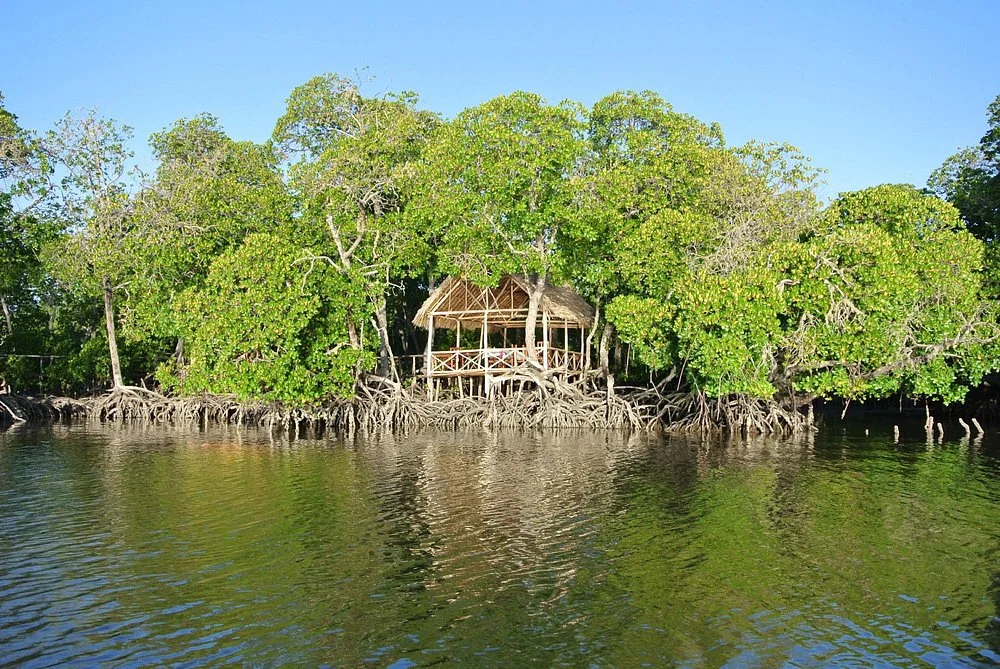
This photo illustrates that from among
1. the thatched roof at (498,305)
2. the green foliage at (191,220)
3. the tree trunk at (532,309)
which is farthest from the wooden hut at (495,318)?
the green foliage at (191,220)

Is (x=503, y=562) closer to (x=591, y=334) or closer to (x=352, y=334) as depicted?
(x=352, y=334)

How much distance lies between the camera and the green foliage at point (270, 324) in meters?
28.0

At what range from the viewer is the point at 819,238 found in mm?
25094

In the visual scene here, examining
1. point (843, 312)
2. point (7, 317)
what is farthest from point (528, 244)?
point (7, 317)

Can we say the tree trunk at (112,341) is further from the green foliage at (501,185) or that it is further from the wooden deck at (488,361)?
the green foliage at (501,185)

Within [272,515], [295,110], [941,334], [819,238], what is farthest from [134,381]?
[941,334]

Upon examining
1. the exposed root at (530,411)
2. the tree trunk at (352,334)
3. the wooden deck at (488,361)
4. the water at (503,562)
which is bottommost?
the water at (503,562)

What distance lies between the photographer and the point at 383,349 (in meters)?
33.8

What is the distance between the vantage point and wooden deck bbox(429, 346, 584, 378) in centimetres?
3256

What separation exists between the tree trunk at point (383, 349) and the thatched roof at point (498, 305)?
4.84ft

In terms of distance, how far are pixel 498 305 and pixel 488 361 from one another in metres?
3.32

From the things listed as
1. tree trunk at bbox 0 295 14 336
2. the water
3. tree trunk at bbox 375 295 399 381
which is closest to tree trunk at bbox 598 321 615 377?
tree trunk at bbox 375 295 399 381

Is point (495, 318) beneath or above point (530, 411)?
above

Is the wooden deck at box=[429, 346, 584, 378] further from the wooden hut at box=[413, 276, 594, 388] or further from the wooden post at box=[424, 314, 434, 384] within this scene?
the wooden post at box=[424, 314, 434, 384]
